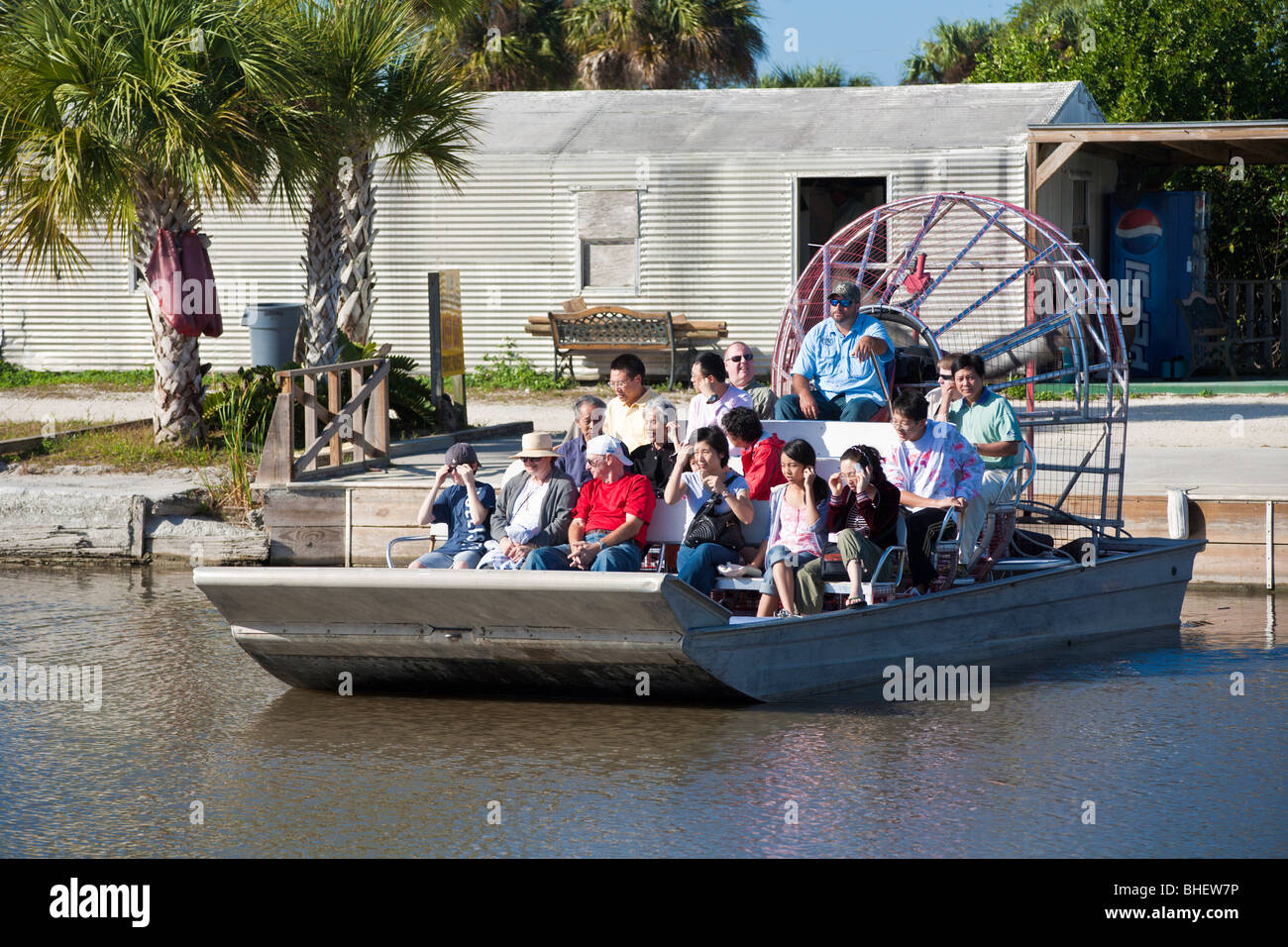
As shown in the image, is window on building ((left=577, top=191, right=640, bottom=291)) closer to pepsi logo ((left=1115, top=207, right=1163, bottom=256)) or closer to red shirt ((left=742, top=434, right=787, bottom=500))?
pepsi logo ((left=1115, top=207, right=1163, bottom=256))

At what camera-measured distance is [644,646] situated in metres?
8.34

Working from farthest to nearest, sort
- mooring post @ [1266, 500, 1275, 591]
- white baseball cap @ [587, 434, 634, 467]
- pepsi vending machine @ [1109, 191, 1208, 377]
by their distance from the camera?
pepsi vending machine @ [1109, 191, 1208, 377]
mooring post @ [1266, 500, 1275, 591]
white baseball cap @ [587, 434, 634, 467]

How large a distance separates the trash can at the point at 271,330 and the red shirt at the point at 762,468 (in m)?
12.0

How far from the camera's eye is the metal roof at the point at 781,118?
21.8m

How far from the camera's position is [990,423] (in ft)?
34.0

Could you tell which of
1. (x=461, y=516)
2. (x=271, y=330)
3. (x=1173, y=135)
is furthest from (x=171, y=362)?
(x=1173, y=135)

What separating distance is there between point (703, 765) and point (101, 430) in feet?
34.9

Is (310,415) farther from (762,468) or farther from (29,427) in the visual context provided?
(762,468)

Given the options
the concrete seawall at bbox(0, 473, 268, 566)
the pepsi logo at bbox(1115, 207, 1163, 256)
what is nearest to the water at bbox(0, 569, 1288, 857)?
the concrete seawall at bbox(0, 473, 268, 566)

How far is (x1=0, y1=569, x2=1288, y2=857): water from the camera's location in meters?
6.56

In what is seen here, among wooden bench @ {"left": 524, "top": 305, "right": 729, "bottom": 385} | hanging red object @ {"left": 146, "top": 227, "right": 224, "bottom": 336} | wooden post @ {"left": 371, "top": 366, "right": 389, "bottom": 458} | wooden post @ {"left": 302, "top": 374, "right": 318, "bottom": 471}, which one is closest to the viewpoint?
wooden post @ {"left": 302, "top": 374, "right": 318, "bottom": 471}

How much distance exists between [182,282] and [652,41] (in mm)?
22006

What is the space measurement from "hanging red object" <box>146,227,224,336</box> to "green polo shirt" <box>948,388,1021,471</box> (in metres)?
7.35
